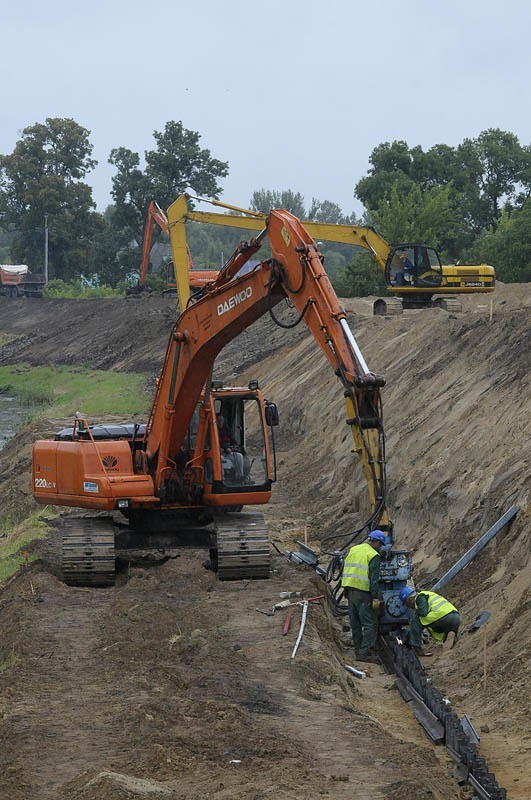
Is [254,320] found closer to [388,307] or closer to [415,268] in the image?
[415,268]

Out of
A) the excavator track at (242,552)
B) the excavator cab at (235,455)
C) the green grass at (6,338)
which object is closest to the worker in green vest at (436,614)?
the excavator track at (242,552)

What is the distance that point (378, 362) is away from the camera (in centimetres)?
3170

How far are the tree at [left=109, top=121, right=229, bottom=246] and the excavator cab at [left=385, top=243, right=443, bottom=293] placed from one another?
168 feet

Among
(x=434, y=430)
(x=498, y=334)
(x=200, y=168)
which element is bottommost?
(x=434, y=430)

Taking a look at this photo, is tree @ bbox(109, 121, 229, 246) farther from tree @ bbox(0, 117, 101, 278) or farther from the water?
the water

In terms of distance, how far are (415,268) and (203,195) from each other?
53769 mm

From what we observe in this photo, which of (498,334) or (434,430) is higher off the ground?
(498,334)

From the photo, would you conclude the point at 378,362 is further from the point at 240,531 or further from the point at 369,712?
the point at 369,712

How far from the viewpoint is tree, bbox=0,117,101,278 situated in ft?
322

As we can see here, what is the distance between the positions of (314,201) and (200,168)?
47472mm

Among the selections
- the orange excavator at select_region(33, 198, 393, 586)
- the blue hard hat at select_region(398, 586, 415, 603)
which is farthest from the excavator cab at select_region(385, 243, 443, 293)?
the blue hard hat at select_region(398, 586, 415, 603)

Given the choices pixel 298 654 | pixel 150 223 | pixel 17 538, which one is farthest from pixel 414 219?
pixel 298 654

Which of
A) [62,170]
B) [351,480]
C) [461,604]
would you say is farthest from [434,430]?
[62,170]

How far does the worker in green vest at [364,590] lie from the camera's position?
13.0 meters
